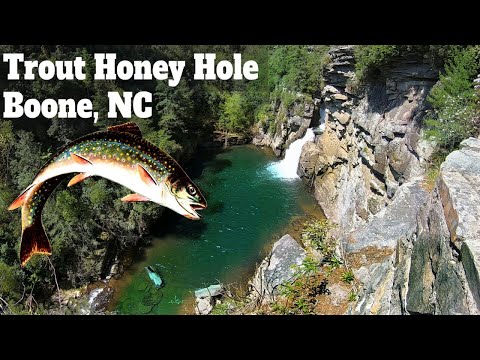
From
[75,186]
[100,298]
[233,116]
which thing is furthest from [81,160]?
[233,116]

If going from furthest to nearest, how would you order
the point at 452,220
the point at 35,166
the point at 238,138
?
the point at 238,138 < the point at 35,166 < the point at 452,220

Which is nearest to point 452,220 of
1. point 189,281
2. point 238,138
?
point 189,281

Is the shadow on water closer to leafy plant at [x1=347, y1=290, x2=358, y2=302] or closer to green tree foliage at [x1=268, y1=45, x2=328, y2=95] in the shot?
green tree foliage at [x1=268, y1=45, x2=328, y2=95]

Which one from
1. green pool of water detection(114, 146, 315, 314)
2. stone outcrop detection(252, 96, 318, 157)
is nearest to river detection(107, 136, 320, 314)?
green pool of water detection(114, 146, 315, 314)

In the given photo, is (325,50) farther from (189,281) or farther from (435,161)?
(189,281)

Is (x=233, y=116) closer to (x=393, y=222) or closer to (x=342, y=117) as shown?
(x=342, y=117)

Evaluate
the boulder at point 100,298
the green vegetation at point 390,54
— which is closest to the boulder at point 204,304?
the boulder at point 100,298

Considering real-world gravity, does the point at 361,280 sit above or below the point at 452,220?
below

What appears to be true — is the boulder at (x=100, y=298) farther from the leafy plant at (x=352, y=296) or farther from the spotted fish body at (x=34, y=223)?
the leafy plant at (x=352, y=296)
